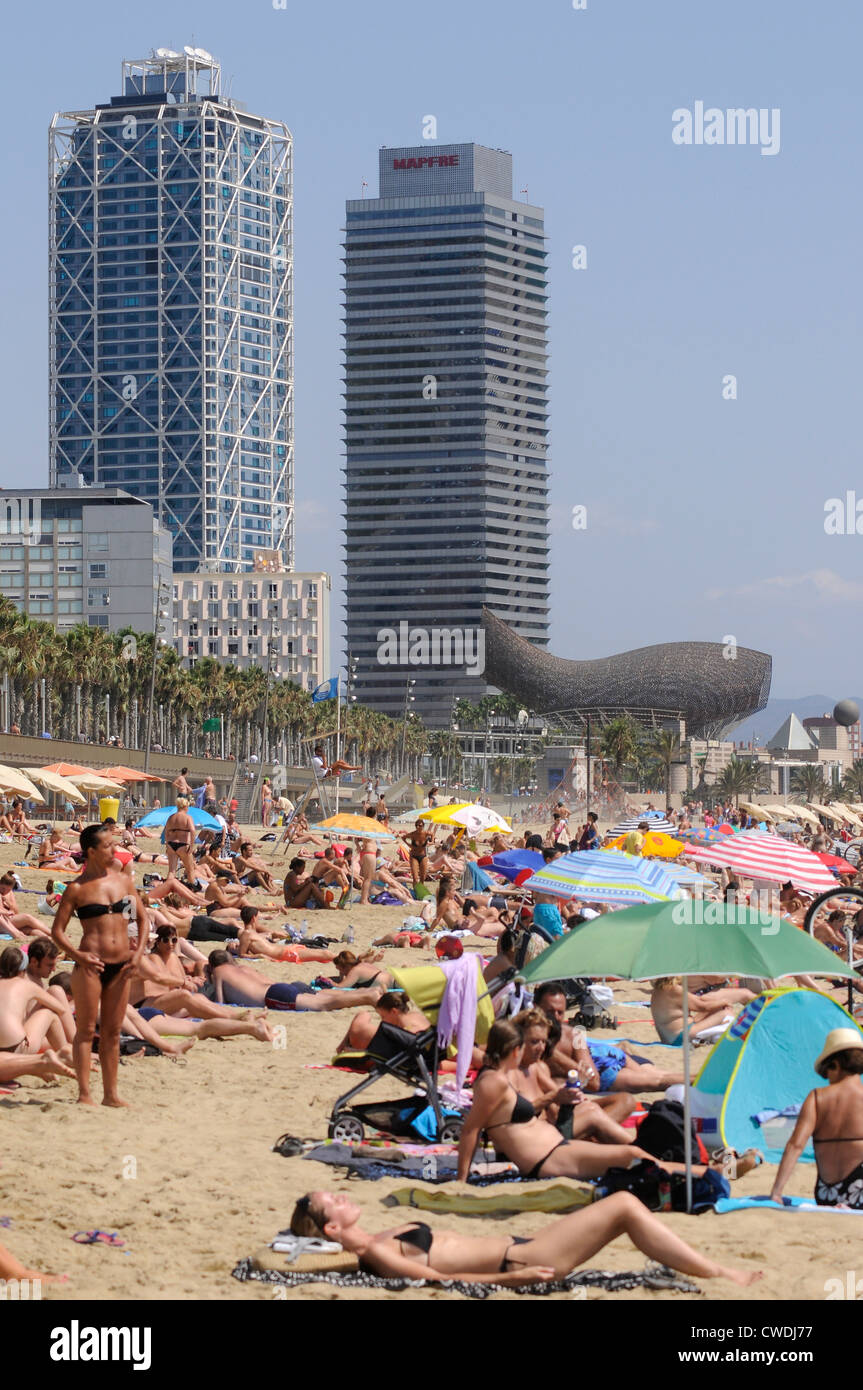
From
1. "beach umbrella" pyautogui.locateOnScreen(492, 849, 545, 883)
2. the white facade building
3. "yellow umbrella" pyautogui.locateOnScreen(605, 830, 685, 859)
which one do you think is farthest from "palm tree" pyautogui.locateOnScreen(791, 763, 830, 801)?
"beach umbrella" pyautogui.locateOnScreen(492, 849, 545, 883)

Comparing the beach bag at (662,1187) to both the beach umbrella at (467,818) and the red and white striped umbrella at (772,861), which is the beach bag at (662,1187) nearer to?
the red and white striped umbrella at (772,861)

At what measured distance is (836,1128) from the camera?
21.0 ft

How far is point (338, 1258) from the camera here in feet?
18.5

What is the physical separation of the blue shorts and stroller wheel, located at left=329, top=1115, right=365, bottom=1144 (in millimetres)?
3735

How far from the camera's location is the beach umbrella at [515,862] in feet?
63.9

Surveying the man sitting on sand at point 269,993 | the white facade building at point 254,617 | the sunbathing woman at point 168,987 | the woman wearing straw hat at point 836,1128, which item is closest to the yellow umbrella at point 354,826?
the man sitting on sand at point 269,993

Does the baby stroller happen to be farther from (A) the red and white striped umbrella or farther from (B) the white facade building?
(B) the white facade building

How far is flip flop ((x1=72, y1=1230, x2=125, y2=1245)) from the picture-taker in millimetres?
5980

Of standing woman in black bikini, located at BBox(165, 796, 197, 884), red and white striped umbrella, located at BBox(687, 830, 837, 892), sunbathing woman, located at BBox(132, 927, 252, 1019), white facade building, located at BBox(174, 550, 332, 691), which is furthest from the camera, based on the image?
white facade building, located at BBox(174, 550, 332, 691)

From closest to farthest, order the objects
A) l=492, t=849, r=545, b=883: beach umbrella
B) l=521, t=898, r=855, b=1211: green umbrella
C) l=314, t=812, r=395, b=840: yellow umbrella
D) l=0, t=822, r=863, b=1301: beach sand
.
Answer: l=0, t=822, r=863, b=1301: beach sand < l=521, t=898, r=855, b=1211: green umbrella < l=492, t=849, r=545, b=883: beach umbrella < l=314, t=812, r=395, b=840: yellow umbrella

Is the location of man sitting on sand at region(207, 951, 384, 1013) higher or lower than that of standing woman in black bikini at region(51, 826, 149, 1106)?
lower

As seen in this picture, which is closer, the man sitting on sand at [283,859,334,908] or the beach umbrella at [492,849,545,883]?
the man sitting on sand at [283,859,334,908]

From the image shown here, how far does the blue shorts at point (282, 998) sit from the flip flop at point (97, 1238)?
5449mm

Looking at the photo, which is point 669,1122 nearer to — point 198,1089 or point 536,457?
point 198,1089
